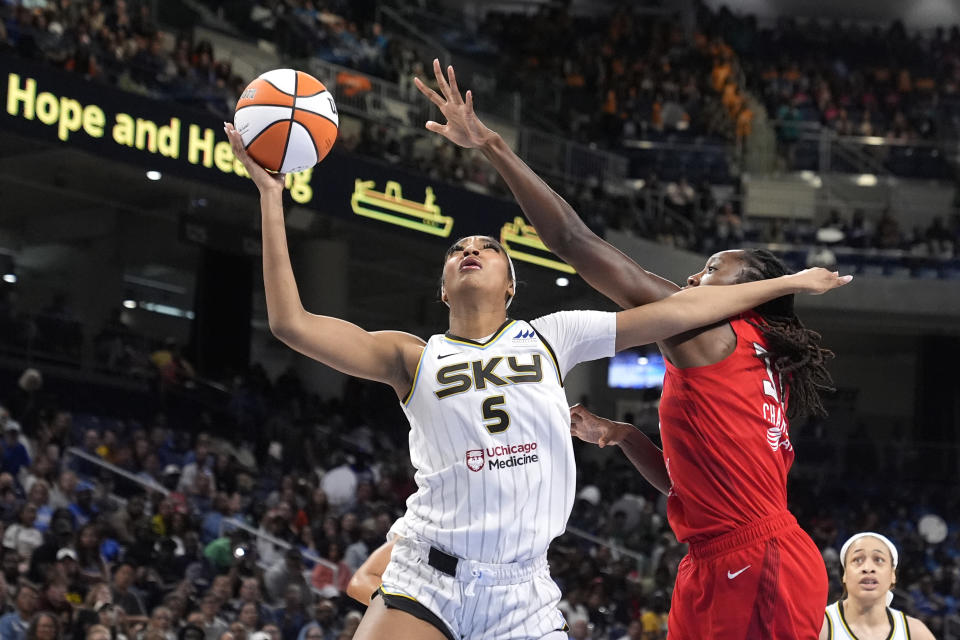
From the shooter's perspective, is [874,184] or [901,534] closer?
[901,534]

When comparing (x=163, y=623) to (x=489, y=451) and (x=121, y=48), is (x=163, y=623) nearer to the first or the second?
(x=489, y=451)

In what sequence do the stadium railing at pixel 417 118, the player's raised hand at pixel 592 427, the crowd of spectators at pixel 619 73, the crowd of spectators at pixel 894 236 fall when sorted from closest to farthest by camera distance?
the player's raised hand at pixel 592 427, the stadium railing at pixel 417 118, the crowd of spectators at pixel 894 236, the crowd of spectators at pixel 619 73

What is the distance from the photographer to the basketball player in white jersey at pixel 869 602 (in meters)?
6.53

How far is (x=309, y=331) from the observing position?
4.05 meters

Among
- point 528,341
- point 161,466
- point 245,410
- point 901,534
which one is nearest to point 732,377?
point 528,341

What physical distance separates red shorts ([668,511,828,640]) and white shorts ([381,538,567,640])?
0.64 meters

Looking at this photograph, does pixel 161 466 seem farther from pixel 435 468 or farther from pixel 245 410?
pixel 435 468

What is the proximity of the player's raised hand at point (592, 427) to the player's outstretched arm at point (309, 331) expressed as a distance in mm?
869

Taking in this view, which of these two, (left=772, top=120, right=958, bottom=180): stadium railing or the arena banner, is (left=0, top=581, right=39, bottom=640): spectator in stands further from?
(left=772, top=120, right=958, bottom=180): stadium railing

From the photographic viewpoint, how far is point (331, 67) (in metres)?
19.3

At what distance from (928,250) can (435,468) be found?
68.2 ft

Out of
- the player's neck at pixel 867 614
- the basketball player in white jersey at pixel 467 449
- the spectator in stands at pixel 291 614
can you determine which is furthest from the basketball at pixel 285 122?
the spectator in stands at pixel 291 614

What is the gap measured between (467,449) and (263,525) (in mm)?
10378

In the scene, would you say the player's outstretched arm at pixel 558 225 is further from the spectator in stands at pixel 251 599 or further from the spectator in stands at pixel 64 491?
the spectator in stands at pixel 64 491
